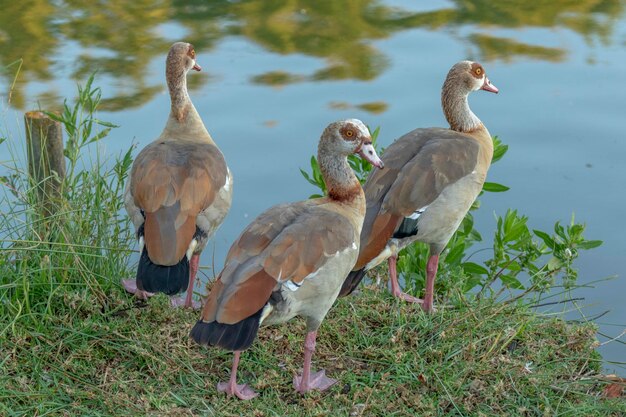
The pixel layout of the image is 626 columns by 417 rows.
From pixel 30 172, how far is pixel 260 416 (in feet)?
8.50

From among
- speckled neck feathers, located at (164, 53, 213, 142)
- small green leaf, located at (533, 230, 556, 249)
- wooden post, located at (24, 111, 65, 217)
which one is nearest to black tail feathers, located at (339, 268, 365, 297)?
small green leaf, located at (533, 230, 556, 249)

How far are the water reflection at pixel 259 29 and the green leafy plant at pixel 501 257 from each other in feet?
12.4

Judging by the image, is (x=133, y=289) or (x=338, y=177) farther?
(x=133, y=289)

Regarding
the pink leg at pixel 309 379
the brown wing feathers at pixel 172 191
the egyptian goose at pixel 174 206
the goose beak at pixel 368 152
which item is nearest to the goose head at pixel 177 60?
the egyptian goose at pixel 174 206

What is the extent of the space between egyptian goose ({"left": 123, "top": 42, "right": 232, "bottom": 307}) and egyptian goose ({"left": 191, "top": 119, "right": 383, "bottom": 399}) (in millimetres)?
644

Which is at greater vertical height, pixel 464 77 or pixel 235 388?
pixel 464 77

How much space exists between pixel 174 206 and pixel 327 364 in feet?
4.17

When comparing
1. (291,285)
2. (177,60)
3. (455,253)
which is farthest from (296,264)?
(177,60)

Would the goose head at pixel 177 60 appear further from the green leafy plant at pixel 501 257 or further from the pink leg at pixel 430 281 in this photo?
the pink leg at pixel 430 281

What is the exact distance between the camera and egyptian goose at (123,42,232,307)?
575 cm

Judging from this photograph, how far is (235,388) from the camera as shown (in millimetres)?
5387

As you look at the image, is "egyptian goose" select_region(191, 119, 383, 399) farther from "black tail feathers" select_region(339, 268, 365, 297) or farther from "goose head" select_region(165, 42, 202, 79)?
"goose head" select_region(165, 42, 202, 79)

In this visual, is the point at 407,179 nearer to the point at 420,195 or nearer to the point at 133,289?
the point at 420,195

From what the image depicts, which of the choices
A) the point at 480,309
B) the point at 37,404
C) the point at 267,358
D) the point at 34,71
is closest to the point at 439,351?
the point at 480,309
